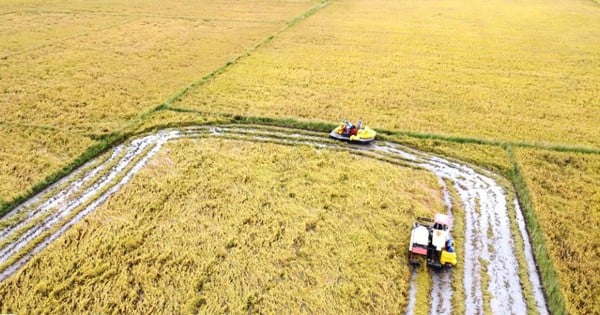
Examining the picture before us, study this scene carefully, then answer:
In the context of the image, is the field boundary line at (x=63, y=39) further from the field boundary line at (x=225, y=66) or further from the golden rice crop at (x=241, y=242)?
the golden rice crop at (x=241, y=242)

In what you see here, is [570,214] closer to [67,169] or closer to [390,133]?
[390,133]

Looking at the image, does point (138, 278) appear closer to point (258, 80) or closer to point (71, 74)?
point (258, 80)

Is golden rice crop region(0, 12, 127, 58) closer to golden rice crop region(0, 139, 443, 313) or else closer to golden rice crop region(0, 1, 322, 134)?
golden rice crop region(0, 1, 322, 134)

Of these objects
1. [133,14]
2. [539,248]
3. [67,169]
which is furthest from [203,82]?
[133,14]

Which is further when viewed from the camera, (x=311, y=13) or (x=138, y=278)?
(x=311, y=13)

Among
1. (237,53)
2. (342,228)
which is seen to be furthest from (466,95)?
(237,53)

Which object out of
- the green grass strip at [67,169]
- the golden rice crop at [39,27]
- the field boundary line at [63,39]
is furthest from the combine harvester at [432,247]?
the golden rice crop at [39,27]
